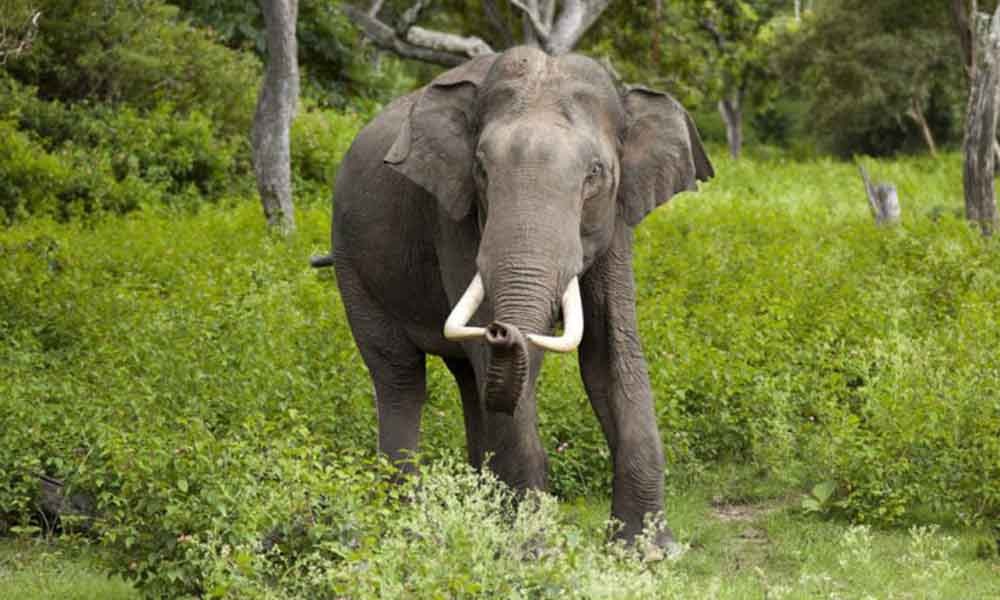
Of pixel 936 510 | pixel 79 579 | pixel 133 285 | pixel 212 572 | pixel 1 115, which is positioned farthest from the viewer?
pixel 1 115

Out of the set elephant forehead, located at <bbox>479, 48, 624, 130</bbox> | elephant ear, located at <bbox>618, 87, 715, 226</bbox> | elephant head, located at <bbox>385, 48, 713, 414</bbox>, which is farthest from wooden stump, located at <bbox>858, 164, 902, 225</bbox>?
elephant forehead, located at <bbox>479, 48, 624, 130</bbox>

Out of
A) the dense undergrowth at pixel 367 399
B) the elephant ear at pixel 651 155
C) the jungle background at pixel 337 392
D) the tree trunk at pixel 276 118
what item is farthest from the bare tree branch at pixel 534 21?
the elephant ear at pixel 651 155

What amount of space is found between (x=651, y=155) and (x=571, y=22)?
15.9 metres

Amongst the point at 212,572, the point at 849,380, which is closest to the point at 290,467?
the point at 212,572

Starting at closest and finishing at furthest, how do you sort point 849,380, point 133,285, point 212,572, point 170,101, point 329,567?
point 329,567, point 212,572, point 849,380, point 133,285, point 170,101

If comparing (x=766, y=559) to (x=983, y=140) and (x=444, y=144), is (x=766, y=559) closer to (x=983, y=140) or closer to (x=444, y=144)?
(x=444, y=144)

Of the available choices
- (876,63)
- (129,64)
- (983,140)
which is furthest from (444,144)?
(876,63)

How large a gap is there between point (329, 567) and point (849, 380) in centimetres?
550

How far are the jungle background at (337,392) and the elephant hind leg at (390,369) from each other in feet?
1.26

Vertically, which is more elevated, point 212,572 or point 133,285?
point 212,572

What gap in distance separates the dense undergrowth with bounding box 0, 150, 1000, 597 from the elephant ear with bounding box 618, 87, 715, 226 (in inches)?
57.6

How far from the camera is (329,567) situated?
550 centimetres

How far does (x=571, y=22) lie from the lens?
2291cm

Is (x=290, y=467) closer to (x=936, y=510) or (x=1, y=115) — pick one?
(x=936, y=510)
